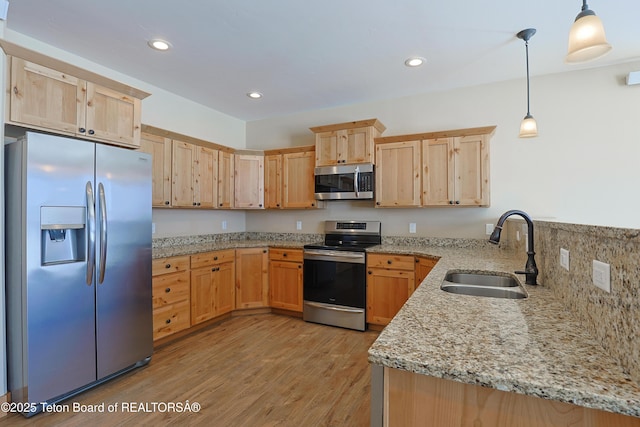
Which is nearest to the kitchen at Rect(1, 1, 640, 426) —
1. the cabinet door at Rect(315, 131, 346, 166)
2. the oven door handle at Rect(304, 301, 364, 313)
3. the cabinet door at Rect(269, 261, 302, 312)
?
the cabinet door at Rect(315, 131, 346, 166)

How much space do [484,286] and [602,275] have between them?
103 centimetres

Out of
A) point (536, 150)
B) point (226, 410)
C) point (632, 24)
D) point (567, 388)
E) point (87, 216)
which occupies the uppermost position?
point (632, 24)

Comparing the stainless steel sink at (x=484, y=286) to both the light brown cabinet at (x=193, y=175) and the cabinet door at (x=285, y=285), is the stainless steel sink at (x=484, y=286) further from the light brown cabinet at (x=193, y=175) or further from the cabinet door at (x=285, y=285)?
the light brown cabinet at (x=193, y=175)

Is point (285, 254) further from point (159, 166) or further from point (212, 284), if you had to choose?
point (159, 166)

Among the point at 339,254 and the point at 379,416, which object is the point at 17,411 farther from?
the point at 339,254

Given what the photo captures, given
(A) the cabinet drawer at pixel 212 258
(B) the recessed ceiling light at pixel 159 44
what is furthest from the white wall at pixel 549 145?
(B) the recessed ceiling light at pixel 159 44

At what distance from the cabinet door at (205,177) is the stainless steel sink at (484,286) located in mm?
2876

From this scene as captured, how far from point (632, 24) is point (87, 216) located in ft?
13.9

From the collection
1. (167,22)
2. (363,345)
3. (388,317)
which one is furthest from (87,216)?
(388,317)

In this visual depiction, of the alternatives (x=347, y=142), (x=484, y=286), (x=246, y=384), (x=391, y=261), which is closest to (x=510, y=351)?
(x=484, y=286)

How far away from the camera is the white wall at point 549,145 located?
2885 millimetres

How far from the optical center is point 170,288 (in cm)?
299

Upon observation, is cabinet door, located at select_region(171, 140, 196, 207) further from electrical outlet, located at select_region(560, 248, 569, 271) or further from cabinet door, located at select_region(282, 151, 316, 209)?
electrical outlet, located at select_region(560, 248, 569, 271)

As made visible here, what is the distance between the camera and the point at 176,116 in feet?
12.1
